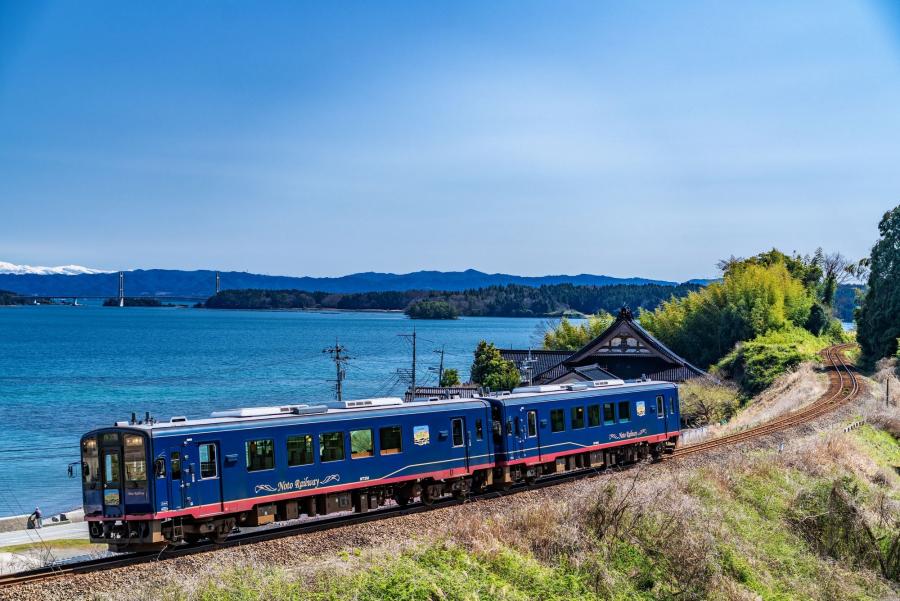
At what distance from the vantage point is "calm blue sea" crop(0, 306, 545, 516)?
51.7m

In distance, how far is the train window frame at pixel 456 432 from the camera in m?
20.6

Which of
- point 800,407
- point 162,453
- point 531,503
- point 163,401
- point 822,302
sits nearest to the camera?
point 162,453

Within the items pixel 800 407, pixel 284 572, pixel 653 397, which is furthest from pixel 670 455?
pixel 284 572

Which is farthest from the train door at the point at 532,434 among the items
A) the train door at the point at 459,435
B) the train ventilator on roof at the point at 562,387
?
the train door at the point at 459,435

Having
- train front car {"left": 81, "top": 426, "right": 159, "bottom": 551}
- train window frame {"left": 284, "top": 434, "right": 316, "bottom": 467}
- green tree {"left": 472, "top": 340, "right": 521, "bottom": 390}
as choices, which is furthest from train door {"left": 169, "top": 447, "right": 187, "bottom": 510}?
green tree {"left": 472, "top": 340, "right": 521, "bottom": 390}

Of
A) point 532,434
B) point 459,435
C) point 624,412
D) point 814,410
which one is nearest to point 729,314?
point 814,410

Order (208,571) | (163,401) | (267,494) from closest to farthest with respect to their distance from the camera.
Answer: (208,571), (267,494), (163,401)

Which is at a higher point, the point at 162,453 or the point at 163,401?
the point at 162,453

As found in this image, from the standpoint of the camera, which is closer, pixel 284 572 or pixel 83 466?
pixel 284 572

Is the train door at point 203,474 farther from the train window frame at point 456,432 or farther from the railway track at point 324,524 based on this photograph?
the train window frame at point 456,432

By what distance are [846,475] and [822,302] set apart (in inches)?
2540

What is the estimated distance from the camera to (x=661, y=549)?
17.9m

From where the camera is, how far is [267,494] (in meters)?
17.0

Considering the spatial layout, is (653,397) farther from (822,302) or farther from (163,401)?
(822,302)
